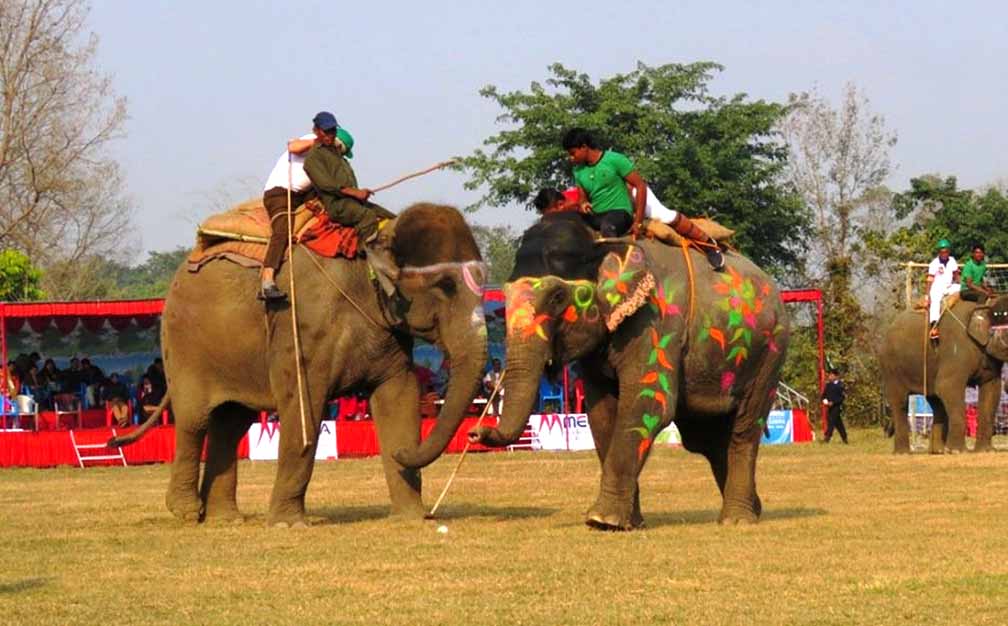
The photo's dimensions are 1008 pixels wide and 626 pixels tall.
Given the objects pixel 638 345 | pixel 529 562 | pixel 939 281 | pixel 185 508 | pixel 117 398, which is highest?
pixel 939 281

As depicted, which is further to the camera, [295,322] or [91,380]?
[91,380]

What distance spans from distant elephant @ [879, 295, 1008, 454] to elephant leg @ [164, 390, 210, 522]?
696 inches

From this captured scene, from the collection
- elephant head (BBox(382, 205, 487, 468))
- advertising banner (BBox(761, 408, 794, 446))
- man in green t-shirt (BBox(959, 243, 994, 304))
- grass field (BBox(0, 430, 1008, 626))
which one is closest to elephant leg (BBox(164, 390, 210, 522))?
grass field (BBox(0, 430, 1008, 626))

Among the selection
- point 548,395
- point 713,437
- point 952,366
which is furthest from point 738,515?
point 548,395

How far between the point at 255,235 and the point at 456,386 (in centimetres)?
277

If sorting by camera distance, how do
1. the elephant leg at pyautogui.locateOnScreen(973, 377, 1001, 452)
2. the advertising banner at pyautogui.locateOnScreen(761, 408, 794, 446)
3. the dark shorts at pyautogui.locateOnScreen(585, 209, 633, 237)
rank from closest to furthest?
the dark shorts at pyautogui.locateOnScreen(585, 209, 633, 237) < the elephant leg at pyautogui.locateOnScreen(973, 377, 1001, 452) < the advertising banner at pyautogui.locateOnScreen(761, 408, 794, 446)

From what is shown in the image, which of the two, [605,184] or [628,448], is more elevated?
[605,184]

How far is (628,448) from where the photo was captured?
603 inches

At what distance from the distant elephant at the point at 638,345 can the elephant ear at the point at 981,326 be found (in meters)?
16.3

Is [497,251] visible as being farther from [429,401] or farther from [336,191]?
[336,191]

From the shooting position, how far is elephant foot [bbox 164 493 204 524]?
18.2m

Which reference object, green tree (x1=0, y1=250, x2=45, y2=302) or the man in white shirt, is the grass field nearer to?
the man in white shirt

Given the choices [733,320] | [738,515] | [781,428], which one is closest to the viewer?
[733,320]

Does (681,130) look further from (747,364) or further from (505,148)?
(747,364)
